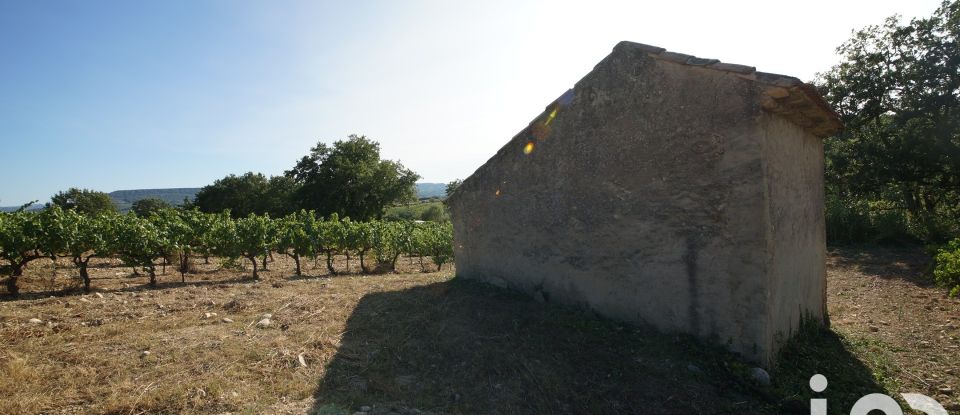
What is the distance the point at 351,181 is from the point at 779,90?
35.1 meters

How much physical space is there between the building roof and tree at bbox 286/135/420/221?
105 feet

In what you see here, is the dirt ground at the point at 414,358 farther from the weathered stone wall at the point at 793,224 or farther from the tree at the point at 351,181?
the tree at the point at 351,181

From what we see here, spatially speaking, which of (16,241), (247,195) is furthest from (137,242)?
(247,195)

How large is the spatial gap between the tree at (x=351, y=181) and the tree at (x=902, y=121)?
99.7 feet

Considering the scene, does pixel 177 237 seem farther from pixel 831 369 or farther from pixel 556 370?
pixel 831 369

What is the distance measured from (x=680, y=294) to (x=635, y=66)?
10.00ft

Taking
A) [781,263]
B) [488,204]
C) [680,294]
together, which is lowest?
[680,294]

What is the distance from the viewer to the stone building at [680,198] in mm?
4852

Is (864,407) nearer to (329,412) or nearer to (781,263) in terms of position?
(781,263)

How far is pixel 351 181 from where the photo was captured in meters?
36.7

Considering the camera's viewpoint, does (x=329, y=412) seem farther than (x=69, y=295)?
No

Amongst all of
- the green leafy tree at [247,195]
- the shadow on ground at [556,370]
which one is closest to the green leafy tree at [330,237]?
the shadow on ground at [556,370]

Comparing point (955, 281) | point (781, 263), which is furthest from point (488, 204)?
point (955, 281)

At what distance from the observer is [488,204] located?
8109 mm
